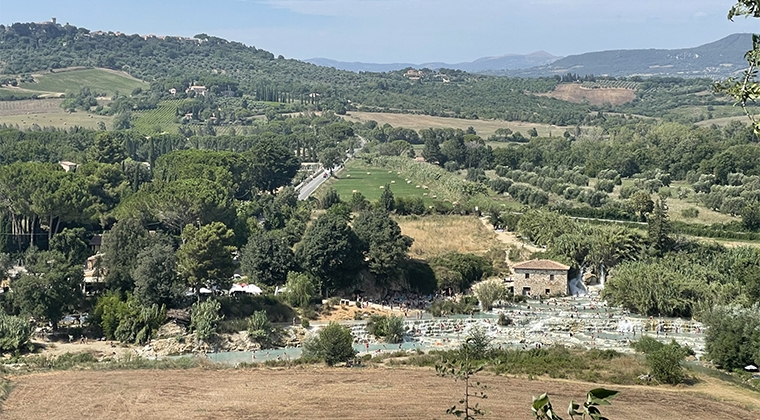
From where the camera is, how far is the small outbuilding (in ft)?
149

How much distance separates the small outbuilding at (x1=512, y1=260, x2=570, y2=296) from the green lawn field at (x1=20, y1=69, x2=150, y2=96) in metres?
149

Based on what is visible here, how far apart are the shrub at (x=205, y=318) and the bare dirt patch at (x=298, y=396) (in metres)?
5.50

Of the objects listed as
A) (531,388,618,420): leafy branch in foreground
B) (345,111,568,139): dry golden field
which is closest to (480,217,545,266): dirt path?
(531,388,618,420): leafy branch in foreground

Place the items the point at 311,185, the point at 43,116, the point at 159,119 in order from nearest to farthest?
the point at 311,185 → the point at 159,119 → the point at 43,116

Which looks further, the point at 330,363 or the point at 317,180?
the point at 317,180

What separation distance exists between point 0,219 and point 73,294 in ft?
47.6

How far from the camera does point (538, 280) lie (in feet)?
149

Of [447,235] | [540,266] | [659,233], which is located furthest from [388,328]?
[659,233]

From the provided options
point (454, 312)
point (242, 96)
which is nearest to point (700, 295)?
point (454, 312)

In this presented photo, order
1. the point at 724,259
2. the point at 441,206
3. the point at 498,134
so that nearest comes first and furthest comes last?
the point at 724,259
the point at 441,206
the point at 498,134

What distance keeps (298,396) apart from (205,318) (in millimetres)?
11225

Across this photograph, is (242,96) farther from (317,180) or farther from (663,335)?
(663,335)

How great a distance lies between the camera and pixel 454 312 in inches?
1681

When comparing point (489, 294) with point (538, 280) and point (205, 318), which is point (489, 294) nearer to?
point (538, 280)
